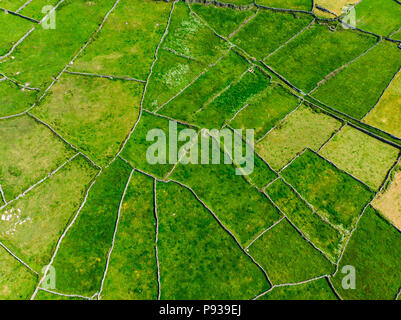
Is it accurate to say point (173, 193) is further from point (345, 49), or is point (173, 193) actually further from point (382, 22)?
point (382, 22)

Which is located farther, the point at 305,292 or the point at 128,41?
the point at 128,41

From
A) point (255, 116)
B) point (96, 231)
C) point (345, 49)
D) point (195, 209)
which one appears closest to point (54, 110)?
point (96, 231)

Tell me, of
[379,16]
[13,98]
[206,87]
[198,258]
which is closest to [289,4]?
[379,16]

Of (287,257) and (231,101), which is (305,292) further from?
(231,101)

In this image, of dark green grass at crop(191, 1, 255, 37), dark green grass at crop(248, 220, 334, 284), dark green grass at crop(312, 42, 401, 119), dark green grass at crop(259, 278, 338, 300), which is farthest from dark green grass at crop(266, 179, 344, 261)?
dark green grass at crop(191, 1, 255, 37)

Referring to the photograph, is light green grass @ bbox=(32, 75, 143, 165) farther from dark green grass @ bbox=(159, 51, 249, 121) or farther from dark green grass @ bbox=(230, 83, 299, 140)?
dark green grass @ bbox=(230, 83, 299, 140)
